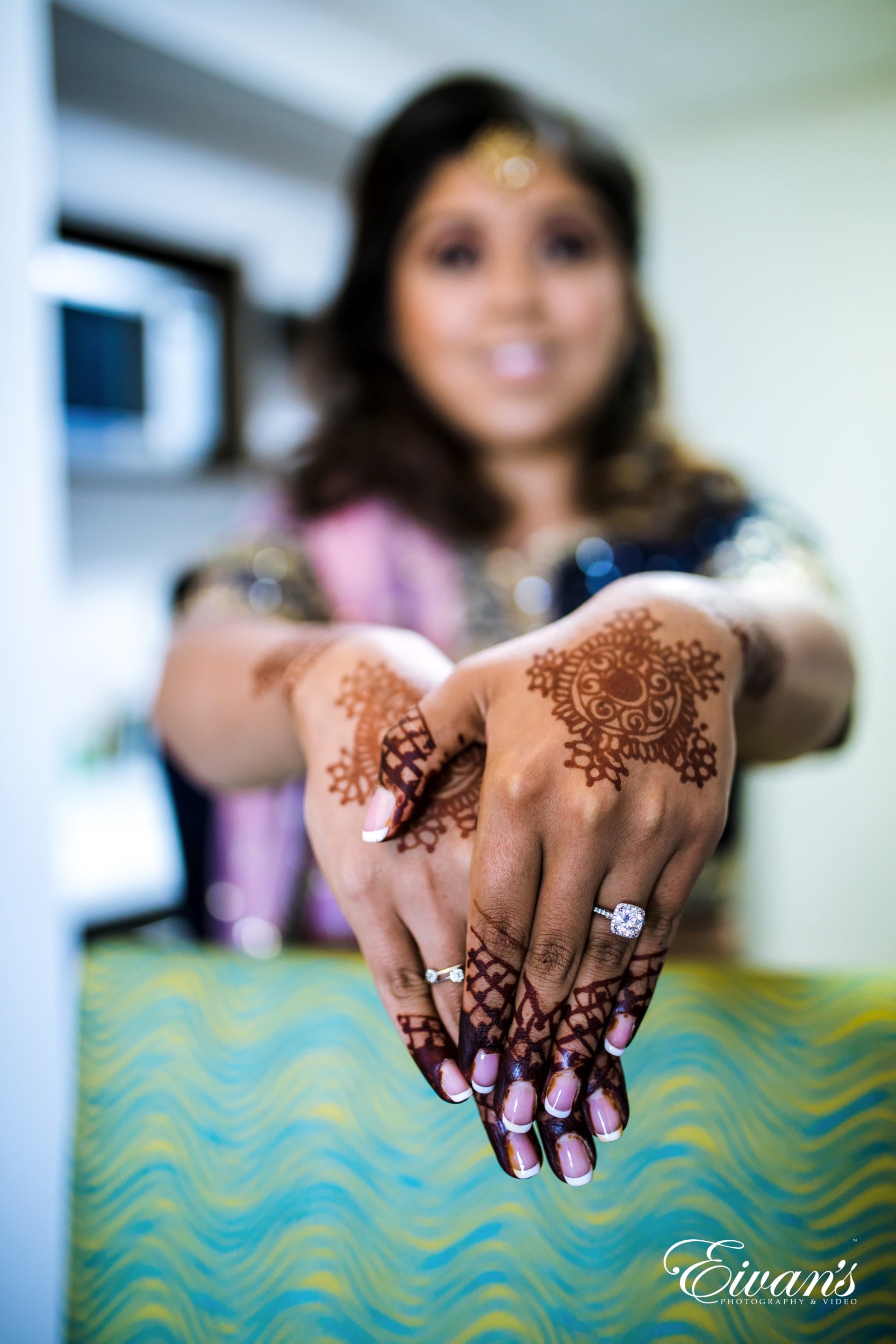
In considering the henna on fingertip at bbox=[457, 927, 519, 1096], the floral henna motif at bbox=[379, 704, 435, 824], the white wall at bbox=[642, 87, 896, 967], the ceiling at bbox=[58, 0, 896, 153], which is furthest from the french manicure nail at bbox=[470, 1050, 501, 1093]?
the white wall at bbox=[642, 87, 896, 967]

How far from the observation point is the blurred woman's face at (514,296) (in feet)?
3.06

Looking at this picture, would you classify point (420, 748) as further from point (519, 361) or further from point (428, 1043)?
point (519, 361)

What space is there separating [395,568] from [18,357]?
50 cm

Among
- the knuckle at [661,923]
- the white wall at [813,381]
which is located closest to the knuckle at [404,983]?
the knuckle at [661,923]

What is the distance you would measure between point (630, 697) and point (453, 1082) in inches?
7.2

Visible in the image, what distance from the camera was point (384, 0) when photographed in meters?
1.57

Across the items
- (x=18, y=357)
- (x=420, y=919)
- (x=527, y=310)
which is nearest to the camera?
(x=420, y=919)

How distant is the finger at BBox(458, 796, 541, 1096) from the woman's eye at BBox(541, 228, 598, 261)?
760 millimetres

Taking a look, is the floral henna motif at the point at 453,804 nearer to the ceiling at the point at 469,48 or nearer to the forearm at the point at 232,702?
the forearm at the point at 232,702

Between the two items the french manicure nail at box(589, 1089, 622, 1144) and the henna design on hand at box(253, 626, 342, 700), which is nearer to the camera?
the french manicure nail at box(589, 1089, 622, 1144)

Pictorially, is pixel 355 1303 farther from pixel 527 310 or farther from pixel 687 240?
pixel 687 240

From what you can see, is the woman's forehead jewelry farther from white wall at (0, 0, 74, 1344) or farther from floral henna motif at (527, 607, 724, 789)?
floral henna motif at (527, 607, 724, 789)

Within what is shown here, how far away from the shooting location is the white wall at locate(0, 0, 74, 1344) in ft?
3.34

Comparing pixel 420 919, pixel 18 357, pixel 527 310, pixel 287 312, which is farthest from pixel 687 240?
pixel 420 919
